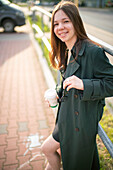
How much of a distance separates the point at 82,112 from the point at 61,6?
3.03ft

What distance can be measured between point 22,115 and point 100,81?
2.38 metres

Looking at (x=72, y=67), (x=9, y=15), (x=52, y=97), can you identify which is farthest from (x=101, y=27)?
(x=72, y=67)

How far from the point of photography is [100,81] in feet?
4.53

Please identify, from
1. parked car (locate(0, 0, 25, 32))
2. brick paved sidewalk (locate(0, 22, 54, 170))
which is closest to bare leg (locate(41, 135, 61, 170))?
brick paved sidewalk (locate(0, 22, 54, 170))

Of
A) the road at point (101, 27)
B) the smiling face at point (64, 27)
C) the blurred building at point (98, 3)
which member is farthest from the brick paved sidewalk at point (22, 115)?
the blurred building at point (98, 3)

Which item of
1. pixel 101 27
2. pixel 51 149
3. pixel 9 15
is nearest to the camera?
pixel 51 149

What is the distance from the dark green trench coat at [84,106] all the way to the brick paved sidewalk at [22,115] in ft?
3.07

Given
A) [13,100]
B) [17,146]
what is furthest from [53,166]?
[13,100]

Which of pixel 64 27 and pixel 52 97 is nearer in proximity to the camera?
pixel 64 27

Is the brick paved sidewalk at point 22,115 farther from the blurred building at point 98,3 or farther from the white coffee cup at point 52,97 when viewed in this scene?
the blurred building at point 98,3

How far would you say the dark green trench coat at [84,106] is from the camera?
1376mm

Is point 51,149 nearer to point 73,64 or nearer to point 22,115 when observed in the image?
point 73,64

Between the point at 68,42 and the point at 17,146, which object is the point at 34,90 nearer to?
the point at 17,146

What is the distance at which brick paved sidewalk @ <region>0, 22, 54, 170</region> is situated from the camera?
2.54 m
